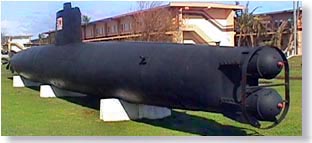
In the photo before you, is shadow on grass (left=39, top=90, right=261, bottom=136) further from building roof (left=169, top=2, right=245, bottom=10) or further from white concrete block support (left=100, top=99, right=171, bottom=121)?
building roof (left=169, top=2, right=245, bottom=10)

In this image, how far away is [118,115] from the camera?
3670 millimetres

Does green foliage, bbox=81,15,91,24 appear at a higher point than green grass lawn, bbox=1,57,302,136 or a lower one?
higher

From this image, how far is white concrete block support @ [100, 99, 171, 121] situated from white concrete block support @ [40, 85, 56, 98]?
1164mm

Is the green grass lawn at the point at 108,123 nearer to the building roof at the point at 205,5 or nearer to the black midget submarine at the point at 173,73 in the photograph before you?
the black midget submarine at the point at 173,73

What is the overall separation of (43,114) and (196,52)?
1.58 meters

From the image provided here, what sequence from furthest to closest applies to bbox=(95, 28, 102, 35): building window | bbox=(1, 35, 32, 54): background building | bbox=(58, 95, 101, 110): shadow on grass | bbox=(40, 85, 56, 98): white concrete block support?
bbox=(40, 85, 56, 98): white concrete block support → bbox=(58, 95, 101, 110): shadow on grass → bbox=(95, 28, 102, 35): building window → bbox=(1, 35, 32, 54): background building

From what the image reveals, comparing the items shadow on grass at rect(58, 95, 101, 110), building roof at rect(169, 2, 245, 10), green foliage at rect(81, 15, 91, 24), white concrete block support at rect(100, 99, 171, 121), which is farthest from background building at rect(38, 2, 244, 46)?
shadow on grass at rect(58, 95, 101, 110)

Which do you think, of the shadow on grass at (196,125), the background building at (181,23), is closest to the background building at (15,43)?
the background building at (181,23)

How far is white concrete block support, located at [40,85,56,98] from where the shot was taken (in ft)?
15.3

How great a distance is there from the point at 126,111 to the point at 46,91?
51.3 inches

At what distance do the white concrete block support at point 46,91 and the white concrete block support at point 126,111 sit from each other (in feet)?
3.82

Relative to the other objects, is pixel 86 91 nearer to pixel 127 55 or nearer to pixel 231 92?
pixel 127 55

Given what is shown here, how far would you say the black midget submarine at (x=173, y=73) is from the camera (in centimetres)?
275

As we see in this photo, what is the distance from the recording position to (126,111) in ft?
12.2
